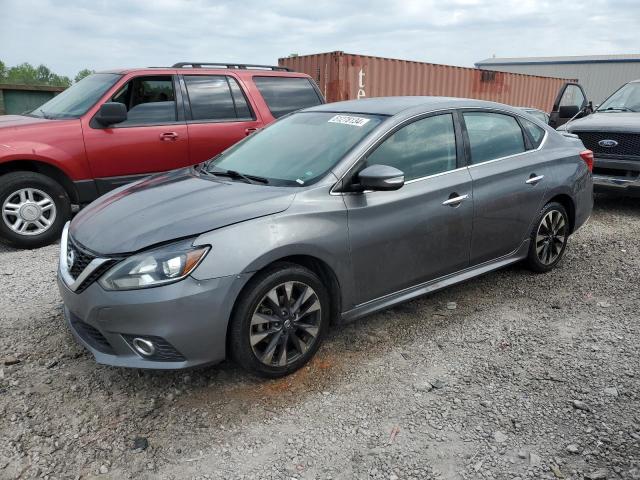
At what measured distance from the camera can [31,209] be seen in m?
5.33

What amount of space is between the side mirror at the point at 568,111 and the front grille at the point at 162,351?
7.55 meters

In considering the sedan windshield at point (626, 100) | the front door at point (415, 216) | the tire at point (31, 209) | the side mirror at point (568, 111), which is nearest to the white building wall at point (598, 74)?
the sedan windshield at point (626, 100)

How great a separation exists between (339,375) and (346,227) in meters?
0.89

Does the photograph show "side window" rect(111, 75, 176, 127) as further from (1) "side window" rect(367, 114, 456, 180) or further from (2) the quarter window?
(1) "side window" rect(367, 114, 456, 180)

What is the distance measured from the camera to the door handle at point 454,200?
11.9 feet

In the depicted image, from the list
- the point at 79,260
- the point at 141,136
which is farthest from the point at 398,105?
the point at 141,136

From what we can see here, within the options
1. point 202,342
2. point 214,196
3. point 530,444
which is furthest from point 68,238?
point 530,444

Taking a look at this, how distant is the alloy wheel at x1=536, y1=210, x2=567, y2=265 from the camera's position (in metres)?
4.52

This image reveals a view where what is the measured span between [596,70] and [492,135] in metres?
33.9

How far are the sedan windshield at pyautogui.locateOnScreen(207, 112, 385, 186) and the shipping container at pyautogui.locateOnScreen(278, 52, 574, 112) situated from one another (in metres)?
8.04

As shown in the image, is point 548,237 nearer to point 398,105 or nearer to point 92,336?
point 398,105

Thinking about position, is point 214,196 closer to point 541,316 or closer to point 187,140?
point 541,316

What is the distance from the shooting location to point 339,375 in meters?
3.15

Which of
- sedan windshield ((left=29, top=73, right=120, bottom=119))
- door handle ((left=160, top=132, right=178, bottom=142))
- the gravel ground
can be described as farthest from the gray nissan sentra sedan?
sedan windshield ((left=29, top=73, right=120, bottom=119))
